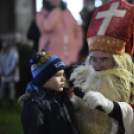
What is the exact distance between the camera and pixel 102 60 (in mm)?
1857

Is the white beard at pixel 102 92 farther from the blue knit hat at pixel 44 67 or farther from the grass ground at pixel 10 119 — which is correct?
the grass ground at pixel 10 119

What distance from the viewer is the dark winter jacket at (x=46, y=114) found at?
5.38 feet

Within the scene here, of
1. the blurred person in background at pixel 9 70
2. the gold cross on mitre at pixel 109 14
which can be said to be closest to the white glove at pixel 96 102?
the gold cross on mitre at pixel 109 14

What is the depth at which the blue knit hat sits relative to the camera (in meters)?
1.80

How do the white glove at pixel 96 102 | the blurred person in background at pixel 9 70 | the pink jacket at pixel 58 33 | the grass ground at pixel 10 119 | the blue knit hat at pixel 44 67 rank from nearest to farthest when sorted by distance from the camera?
the white glove at pixel 96 102, the blue knit hat at pixel 44 67, the grass ground at pixel 10 119, the pink jacket at pixel 58 33, the blurred person in background at pixel 9 70

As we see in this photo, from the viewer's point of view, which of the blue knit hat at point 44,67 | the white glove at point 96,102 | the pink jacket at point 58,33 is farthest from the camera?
the pink jacket at point 58,33

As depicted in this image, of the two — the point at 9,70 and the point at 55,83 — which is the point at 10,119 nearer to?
the point at 9,70

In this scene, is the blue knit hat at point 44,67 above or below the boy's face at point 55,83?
above

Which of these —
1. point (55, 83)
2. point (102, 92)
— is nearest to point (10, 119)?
point (55, 83)

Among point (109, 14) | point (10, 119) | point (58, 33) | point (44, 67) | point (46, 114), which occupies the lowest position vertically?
point (10, 119)

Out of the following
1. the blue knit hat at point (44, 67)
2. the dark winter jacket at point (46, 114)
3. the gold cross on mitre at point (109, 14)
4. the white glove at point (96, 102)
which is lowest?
the dark winter jacket at point (46, 114)

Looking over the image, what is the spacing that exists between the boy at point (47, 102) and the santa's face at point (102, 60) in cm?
27

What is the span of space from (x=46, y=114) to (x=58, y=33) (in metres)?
2.50

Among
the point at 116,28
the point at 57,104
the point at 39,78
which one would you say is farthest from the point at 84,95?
the point at 116,28
